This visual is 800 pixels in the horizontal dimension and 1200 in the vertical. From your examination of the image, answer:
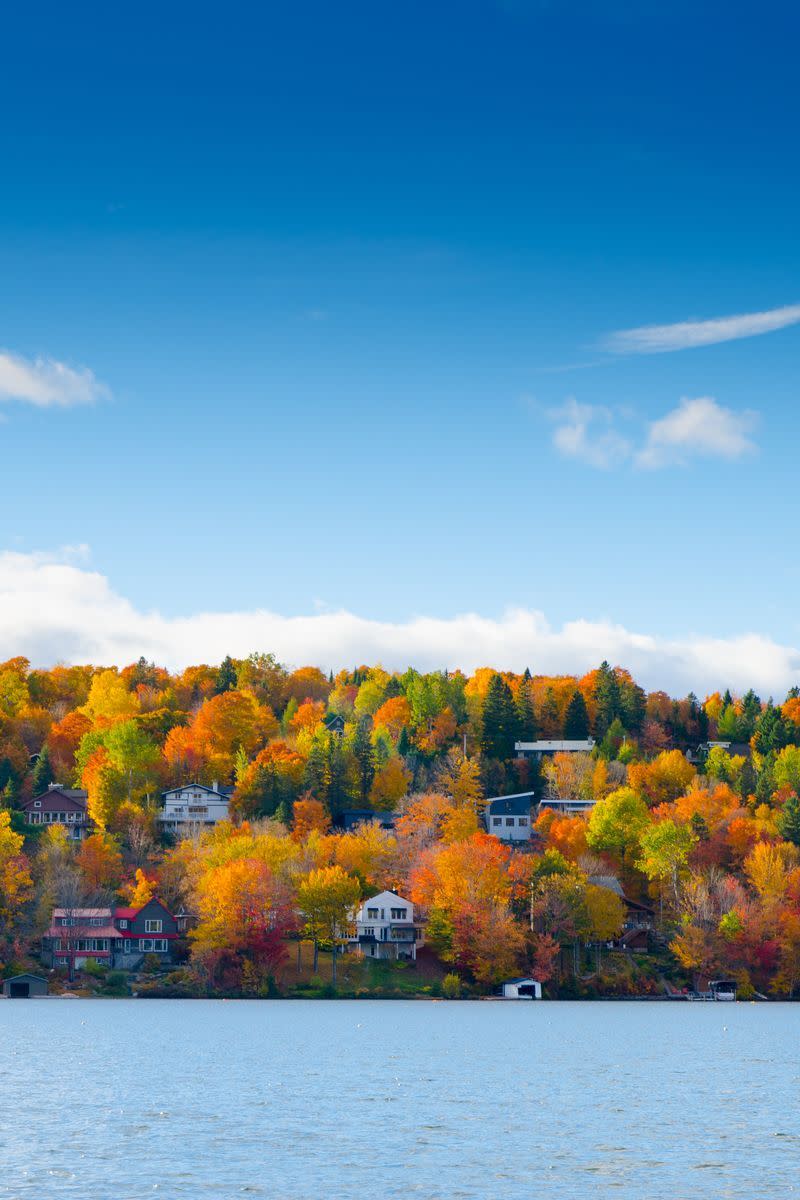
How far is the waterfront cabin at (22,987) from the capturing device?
12962 cm

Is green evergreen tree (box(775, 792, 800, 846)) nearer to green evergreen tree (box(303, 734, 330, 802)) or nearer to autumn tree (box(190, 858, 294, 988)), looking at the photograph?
green evergreen tree (box(303, 734, 330, 802))

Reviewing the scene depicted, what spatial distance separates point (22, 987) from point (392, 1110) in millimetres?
83755

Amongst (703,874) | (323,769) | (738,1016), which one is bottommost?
(738,1016)

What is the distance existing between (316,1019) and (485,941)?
100 ft

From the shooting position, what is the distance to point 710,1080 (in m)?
68.1

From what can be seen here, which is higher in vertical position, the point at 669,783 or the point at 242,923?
the point at 669,783

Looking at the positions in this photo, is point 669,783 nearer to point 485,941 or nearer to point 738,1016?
point 485,941

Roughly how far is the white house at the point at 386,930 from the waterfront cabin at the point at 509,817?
112 feet

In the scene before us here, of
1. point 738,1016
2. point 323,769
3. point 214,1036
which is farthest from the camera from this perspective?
point 323,769

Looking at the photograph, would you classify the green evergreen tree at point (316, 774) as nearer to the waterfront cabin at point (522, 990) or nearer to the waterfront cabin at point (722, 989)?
the waterfront cabin at point (522, 990)

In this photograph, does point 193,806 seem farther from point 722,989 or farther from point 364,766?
point 722,989

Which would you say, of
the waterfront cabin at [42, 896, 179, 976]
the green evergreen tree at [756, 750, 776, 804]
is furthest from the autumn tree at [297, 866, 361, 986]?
the green evergreen tree at [756, 750, 776, 804]

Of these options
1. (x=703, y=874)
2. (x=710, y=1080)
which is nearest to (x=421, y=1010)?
(x=703, y=874)

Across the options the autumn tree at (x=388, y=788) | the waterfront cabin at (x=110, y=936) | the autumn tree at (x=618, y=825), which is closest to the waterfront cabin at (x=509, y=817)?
the autumn tree at (x=388, y=788)
